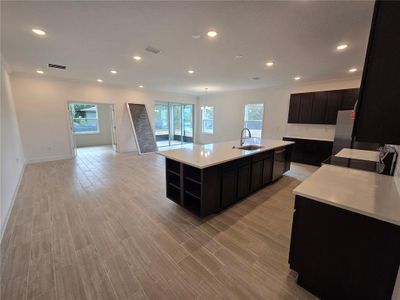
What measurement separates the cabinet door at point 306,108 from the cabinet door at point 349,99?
2.58 ft

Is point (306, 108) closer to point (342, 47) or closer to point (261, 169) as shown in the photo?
point (342, 47)

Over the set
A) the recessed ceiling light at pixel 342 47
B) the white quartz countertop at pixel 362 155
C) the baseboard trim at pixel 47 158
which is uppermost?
the recessed ceiling light at pixel 342 47

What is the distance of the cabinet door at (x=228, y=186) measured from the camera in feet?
8.40

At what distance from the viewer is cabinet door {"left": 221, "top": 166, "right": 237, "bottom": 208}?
256 cm

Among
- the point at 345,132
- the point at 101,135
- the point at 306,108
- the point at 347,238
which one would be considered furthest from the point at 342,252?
the point at 101,135

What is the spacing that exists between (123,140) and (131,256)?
19.8ft

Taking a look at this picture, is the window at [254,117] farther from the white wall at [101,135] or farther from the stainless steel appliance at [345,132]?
the white wall at [101,135]

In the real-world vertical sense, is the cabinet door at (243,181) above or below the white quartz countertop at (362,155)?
below

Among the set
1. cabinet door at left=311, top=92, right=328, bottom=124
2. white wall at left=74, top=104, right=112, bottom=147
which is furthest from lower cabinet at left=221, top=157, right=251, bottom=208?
white wall at left=74, top=104, right=112, bottom=147

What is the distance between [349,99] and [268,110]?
240 cm

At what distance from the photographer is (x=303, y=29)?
2326 millimetres

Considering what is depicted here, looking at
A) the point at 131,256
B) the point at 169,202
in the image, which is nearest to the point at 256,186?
the point at 169,202

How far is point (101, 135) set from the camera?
8867 millimetres

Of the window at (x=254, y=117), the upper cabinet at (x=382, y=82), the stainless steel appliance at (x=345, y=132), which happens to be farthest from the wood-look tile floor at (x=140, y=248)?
the window at (x=254, y=117)
